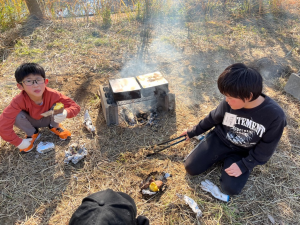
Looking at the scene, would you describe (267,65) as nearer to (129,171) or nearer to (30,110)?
(129,171)

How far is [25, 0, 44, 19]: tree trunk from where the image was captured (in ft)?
20.7

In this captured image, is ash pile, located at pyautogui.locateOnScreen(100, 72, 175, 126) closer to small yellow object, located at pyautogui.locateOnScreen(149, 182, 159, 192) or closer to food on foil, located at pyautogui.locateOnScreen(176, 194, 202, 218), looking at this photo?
small yellow object, located at pyautogui.locateOnScreen(149, 182, 159, 192)

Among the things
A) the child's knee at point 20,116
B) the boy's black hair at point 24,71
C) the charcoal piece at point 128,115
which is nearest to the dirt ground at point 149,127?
the charcoal piece at point 128,115

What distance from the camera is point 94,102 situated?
402cm

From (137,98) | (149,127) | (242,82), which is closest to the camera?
(242,82)

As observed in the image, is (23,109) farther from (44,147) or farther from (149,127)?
(149,127)

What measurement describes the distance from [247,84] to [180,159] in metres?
1.50

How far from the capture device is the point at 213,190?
8.77 feet

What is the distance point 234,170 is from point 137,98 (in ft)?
5.66

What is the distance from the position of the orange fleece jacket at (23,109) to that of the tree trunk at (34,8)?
472cm

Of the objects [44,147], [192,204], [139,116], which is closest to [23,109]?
[44,147]

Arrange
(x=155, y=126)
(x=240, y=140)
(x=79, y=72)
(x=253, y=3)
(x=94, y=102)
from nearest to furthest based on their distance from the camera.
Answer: (x=240, y=140)
(x=155, y=126)
(x=94, y=102)
(x=79, y=72)
(x=253, y=3)

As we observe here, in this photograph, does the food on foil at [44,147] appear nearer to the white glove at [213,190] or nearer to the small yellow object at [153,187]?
the small yellow object at [153,187]

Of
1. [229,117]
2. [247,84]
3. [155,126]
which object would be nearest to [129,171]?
[155,126]
